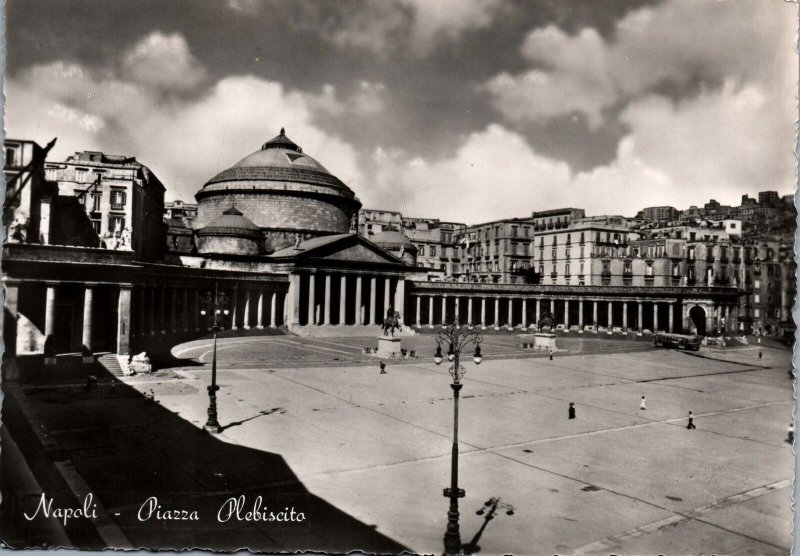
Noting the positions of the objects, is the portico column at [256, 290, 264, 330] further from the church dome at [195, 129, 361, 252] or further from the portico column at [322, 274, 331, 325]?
the church dome at [195, 129, 361, 252]

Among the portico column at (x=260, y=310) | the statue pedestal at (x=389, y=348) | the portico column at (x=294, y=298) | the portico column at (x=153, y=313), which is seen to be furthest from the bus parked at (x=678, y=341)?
the portico column at (x=153, y=313)

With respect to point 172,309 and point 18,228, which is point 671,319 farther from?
point 18,228

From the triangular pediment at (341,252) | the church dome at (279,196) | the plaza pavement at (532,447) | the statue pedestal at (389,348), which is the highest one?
the church dome at (279,196)

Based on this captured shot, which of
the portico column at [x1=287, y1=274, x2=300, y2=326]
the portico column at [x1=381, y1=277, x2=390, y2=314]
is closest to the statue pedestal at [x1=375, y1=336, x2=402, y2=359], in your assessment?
the portico column at [x1=287, y1=274, x2=300, y2=326]

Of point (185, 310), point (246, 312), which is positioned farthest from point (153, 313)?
point (246, 312)

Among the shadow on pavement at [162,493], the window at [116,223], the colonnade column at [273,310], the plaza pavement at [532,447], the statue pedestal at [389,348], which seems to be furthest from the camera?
the colonnade column at [273,310]

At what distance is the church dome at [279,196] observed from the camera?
251ft

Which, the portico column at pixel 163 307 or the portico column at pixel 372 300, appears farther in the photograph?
the portico column at pixel 372 300

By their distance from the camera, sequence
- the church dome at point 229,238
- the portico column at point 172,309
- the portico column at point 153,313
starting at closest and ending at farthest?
the portico column at point 153,313
the portico column at point 172,309
the church dome at point 229,238

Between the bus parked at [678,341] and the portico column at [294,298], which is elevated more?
the portico column at [294,298]

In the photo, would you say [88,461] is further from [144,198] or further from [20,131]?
[144,198]

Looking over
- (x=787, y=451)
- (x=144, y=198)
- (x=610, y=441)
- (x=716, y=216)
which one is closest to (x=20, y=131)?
(x=610, y=441)

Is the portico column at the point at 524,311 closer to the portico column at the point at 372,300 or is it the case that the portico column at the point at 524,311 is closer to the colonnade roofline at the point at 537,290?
the colonnade roofline at the point at 537,290

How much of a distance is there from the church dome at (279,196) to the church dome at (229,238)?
4.44 metres
